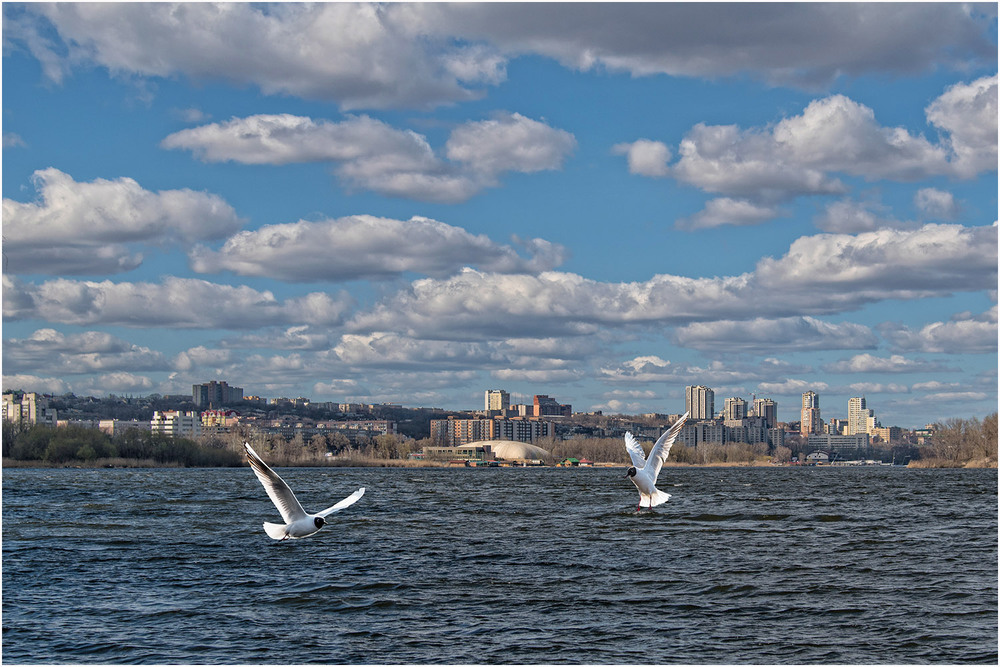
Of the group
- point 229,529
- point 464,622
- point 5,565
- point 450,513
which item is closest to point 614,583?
point 464,622

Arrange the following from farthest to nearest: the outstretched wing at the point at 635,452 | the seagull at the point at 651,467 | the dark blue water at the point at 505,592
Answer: the outstretched wing at the point at 635,452
the seagull at the point at 651,467
the dark blue water at the point at 505,592

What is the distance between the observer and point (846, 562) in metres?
40.4

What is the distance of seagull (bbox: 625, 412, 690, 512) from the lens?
28.5 metres

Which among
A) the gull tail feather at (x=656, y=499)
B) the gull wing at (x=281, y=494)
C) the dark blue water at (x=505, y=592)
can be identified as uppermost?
the gull wing at (x=281, y=494)

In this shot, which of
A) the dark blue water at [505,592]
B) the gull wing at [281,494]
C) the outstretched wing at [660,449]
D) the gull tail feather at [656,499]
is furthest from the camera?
the outstretched wing at [660,449]

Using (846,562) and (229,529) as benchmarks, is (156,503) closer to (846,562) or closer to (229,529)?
(229,529)

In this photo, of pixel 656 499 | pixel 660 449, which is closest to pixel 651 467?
pixel 660 449

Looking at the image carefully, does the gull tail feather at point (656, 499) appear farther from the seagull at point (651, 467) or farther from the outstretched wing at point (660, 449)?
the outstretched wing at point (660, 449)

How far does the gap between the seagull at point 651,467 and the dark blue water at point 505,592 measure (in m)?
3.05

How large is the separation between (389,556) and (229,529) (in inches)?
668

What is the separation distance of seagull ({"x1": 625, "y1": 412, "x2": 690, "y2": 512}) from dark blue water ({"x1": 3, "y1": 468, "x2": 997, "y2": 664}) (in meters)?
3.05

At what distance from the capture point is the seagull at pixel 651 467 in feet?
93.7

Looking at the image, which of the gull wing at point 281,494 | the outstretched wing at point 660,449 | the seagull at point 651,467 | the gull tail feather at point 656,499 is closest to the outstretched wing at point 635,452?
the seagull at point 651,467

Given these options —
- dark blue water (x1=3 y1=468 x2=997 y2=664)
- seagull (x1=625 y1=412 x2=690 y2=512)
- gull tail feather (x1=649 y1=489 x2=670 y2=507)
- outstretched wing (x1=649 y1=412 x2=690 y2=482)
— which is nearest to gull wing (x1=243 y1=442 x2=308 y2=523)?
dark blue water (x1=3 y1=468 x2=997 y2=664)
